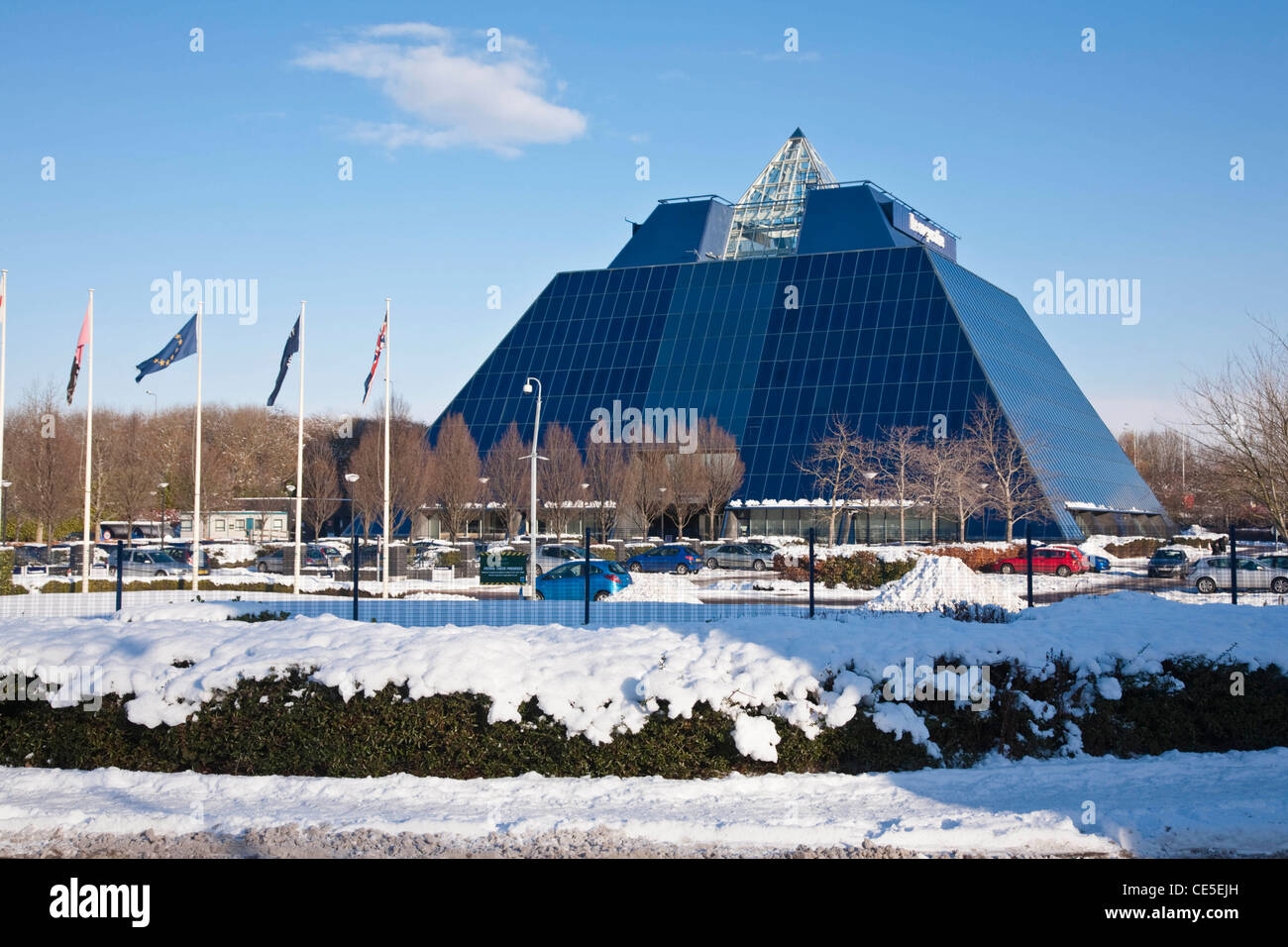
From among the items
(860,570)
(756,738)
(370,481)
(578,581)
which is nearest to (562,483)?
(370,481)

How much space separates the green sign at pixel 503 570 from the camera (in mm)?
34125

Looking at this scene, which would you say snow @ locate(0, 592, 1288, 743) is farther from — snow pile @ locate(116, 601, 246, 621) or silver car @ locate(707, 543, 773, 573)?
silver car @ locate(707, 543, 773, 573)

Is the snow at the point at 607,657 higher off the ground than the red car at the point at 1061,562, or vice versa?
the snow at the point at 607,657

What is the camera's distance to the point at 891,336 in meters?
64.1

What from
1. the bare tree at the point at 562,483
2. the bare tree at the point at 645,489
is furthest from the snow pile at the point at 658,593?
the bare tree at the point at 562,483

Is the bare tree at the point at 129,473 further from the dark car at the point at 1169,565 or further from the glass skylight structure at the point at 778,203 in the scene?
the dark car at the point at 1169,565

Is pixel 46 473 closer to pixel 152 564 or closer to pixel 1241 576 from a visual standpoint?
pixel 152 564

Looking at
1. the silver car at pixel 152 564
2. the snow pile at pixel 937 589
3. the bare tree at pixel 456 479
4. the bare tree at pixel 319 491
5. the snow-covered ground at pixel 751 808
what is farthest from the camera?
the bare tree at pixel 319 491

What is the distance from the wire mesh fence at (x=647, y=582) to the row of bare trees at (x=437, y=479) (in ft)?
17.2

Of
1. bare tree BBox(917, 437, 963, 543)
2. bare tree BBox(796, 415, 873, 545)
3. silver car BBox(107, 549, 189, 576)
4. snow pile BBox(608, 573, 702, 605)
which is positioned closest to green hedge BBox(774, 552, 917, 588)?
snow pile BBox(608, 573, 702, 605)

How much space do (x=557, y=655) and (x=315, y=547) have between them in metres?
40.0

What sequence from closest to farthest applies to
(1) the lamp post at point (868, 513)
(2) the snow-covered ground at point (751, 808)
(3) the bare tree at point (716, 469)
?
(2) the snow-covered ground at point (751, 808) < (1) the lamp post at point (868, 513) < (3) the bare tree at point (716, 469)
